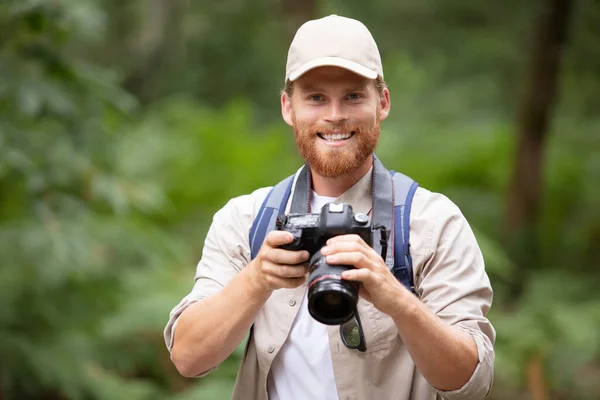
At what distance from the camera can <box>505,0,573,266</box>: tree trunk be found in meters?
6.65

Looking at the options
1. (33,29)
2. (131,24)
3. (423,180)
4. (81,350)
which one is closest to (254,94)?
(131,24)

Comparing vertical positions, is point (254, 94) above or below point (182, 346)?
above

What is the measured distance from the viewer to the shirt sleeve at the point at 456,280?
73.6 inches

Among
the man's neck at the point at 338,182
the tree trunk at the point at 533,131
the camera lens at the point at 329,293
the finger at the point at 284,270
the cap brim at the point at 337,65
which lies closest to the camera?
the camera lens at the point at 329,293

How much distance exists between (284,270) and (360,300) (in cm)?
30

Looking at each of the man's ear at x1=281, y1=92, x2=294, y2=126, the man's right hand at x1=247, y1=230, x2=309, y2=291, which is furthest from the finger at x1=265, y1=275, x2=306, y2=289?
the man's ear at x1=281, y1=92, x2=294, y2=126

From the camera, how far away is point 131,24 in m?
10.9

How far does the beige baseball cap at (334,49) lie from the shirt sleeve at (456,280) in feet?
1.28

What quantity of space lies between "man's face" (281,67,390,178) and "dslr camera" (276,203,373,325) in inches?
10.7

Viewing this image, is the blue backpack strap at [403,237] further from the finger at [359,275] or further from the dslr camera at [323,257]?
the finger at [359,275]

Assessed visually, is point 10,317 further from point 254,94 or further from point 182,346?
point 254,94

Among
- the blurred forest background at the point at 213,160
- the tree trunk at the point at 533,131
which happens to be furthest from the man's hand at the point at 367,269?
the tree trunk at the point at 533,131

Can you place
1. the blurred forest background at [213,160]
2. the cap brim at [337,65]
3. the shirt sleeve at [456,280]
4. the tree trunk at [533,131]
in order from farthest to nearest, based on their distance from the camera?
1. the tree trunk at [533,131]
2. the blurred forest background at [213,160]
3. the cap brim at [337,65]
4. the shirt sleeve at [456,280]

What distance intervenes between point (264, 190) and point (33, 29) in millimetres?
2404
